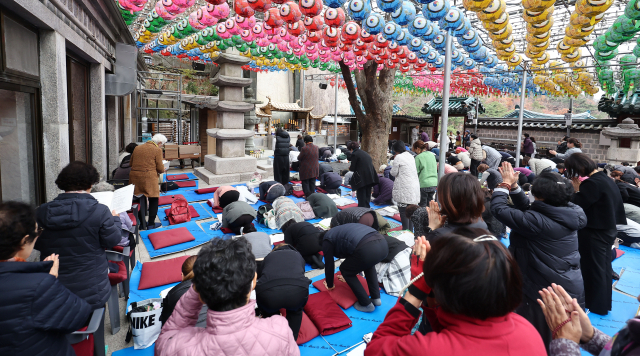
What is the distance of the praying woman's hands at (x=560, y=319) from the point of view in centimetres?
134

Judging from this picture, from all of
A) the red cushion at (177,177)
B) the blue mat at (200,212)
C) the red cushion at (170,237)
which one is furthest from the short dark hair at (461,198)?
the red cushion at (177,177)

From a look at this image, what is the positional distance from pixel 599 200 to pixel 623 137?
14654mm

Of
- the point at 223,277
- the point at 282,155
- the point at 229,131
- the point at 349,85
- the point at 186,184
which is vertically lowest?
the point at 186,184

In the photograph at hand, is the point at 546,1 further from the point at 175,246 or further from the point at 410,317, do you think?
the point at 175,246

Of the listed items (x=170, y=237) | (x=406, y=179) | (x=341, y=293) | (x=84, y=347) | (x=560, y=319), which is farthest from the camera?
(x=406, y=179)

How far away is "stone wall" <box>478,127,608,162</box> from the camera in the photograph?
15.2m

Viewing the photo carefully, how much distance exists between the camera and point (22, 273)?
153 centimetres

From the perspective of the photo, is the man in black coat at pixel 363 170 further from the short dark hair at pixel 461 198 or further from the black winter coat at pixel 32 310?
the black winter coat at pixel 32 310

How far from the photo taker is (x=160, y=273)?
4.23m

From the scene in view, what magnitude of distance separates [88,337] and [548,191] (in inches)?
140

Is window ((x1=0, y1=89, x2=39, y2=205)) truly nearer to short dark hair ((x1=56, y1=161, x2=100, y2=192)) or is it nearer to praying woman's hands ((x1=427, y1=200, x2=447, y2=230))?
short dark hair ((x1=56, y1=161, x2=100, y2=192))

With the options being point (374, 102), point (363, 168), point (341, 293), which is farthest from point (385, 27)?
point (341, 293)

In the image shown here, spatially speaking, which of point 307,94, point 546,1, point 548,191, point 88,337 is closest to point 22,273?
point 88,337

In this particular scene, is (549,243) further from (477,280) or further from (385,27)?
(385,27)
